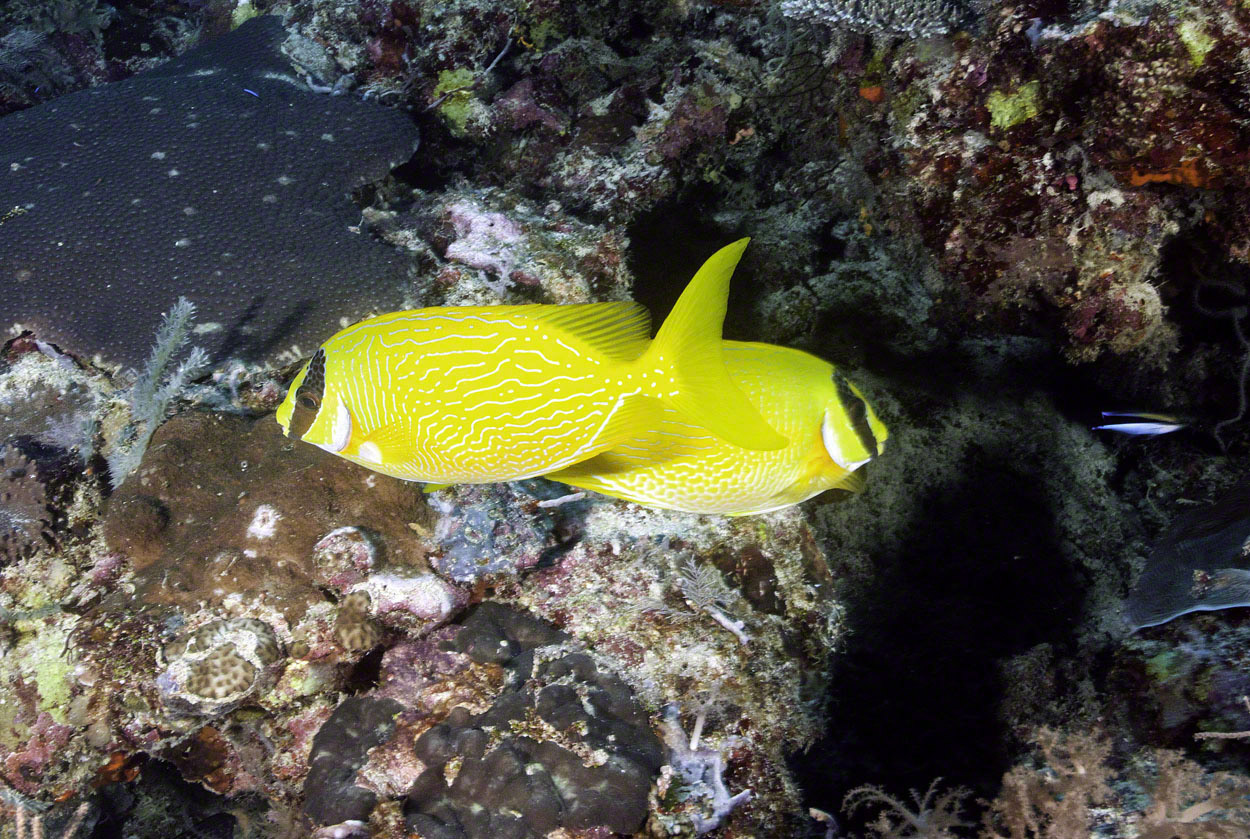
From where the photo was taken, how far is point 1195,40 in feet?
8.02

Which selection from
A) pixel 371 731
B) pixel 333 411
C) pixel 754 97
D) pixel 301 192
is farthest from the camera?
pixel 754 97

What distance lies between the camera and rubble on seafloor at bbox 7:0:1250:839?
2.49 m

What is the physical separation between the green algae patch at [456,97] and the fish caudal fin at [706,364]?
13.3ft

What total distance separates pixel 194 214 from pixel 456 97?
7.18ft

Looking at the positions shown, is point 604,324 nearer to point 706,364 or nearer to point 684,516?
point 706,364

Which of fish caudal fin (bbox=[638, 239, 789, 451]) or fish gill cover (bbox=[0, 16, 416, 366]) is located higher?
fish caudal fin (bbox=[638, 239, 789, 451])

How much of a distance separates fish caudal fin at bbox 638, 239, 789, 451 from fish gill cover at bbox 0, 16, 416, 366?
235 cm

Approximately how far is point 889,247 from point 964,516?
188cm

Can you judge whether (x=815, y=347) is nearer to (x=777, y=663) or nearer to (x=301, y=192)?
(x=777, y=663)

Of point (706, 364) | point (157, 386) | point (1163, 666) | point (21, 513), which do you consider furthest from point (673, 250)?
point (21, 513)

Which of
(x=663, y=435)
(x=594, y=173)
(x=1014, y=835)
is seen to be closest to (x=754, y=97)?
(x=594, y=173)

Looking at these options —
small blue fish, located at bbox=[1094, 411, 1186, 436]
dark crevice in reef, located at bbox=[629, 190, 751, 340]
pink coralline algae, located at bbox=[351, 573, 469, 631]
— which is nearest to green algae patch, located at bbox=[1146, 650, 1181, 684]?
small blue fish, located at bbox=[1094, 411, 1186, 436]

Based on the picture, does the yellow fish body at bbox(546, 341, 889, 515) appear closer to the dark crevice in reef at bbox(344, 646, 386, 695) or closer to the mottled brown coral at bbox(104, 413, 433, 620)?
the mottled brown coral at bbox(104, 413, 433, 620)

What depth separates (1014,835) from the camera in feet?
6.98
